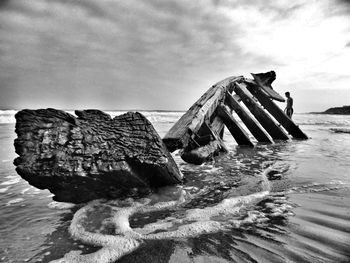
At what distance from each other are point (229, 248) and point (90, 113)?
1.76 m

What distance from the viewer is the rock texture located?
1931mm

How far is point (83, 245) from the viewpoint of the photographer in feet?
5.26

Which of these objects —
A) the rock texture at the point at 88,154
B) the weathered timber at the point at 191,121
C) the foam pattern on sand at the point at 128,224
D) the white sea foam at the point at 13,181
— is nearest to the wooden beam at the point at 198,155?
the weathered timber at the point at 191,121

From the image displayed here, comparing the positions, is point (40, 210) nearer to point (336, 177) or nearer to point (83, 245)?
point (83, 245)

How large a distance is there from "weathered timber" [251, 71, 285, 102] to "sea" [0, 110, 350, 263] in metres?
4.29

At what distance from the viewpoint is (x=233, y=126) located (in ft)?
18.4

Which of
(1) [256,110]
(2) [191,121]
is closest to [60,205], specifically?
(2) [191,121]

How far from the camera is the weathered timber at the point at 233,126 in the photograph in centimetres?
525

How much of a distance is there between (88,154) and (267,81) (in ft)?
21.3

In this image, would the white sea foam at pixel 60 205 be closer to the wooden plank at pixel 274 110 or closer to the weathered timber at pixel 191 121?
Result: the weathered timber at pixel 191 121

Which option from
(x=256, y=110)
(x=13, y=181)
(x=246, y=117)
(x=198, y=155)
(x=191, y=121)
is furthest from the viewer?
(x=256, y=110)

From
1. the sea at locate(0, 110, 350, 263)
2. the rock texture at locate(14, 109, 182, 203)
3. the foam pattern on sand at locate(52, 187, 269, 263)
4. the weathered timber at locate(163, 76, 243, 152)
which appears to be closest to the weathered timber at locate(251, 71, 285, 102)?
the weathered timber at locate(163, 76, 243, 152)

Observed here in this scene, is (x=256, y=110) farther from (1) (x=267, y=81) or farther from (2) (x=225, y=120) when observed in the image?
(2) (x=225, y=120)

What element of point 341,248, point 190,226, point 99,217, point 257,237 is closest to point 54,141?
point 99,217
